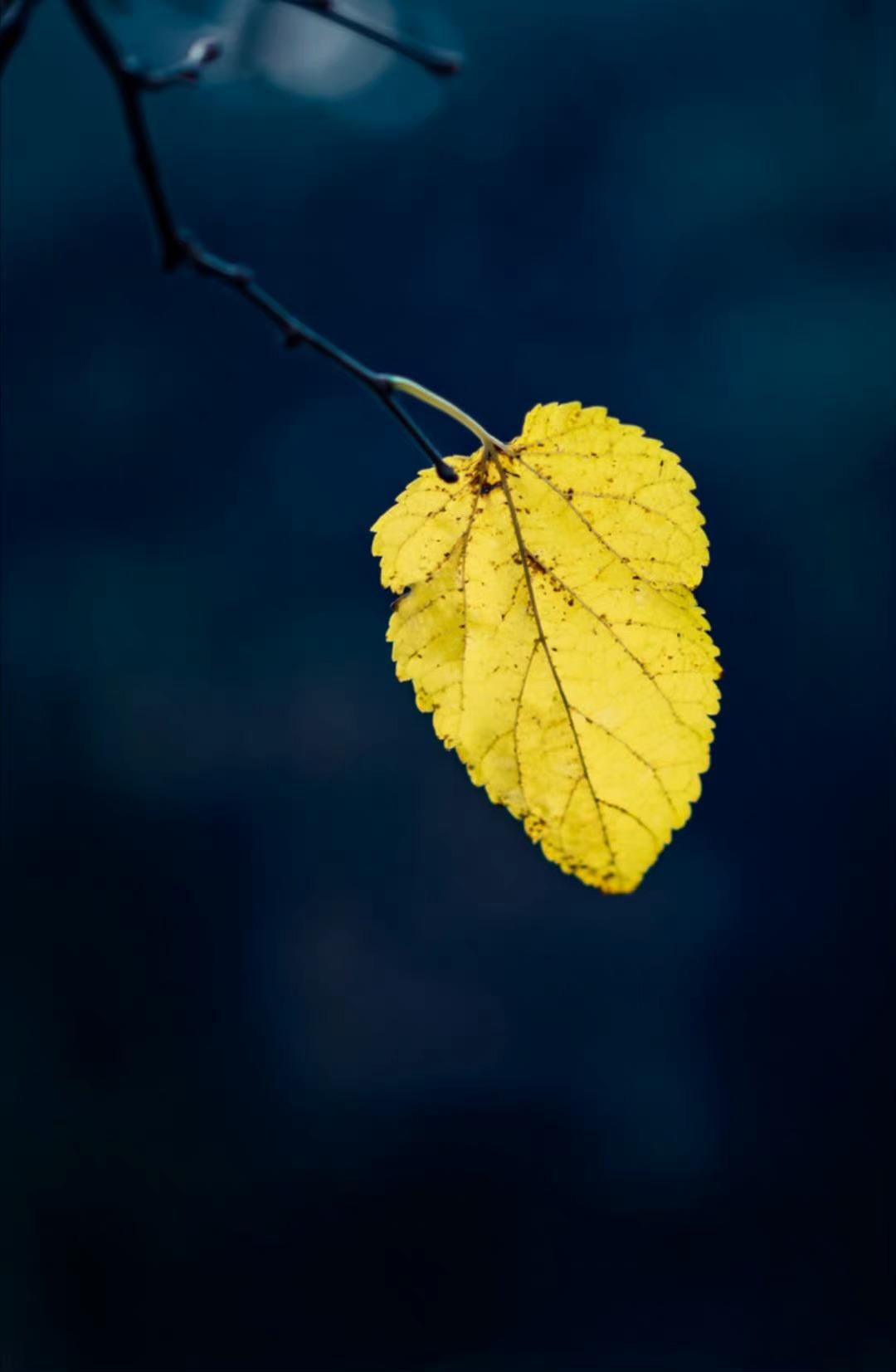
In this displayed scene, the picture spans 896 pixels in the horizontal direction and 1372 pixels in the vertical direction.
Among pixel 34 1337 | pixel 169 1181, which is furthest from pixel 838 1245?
pixel 34 1337

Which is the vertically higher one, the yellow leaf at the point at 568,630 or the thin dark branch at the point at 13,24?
the thin dark branch at the point at 13,24

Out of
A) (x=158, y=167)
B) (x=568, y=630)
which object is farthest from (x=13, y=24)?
(x=568, y=630)

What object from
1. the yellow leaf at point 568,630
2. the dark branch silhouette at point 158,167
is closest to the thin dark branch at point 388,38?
the dark branch silhouette at point 158,167

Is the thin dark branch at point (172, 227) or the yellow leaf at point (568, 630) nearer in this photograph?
the thin dark branch at point (172, 227)

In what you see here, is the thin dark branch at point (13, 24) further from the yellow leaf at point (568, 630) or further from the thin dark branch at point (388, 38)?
the yellow leaf at point (568, 630)

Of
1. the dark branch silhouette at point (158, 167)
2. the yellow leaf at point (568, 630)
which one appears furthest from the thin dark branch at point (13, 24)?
the yellow leaf at point (568, 630)

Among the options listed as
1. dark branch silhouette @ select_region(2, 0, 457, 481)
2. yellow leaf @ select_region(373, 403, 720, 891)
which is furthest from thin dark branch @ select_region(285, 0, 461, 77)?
yellow leaf @ select_region(373, 403, 720, 891)

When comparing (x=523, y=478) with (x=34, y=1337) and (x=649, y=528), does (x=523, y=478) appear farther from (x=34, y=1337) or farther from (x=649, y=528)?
(x=34, y=1337)

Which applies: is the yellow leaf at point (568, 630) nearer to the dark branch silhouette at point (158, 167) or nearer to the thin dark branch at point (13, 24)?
the dark branch silhouette at point (158, 167)
